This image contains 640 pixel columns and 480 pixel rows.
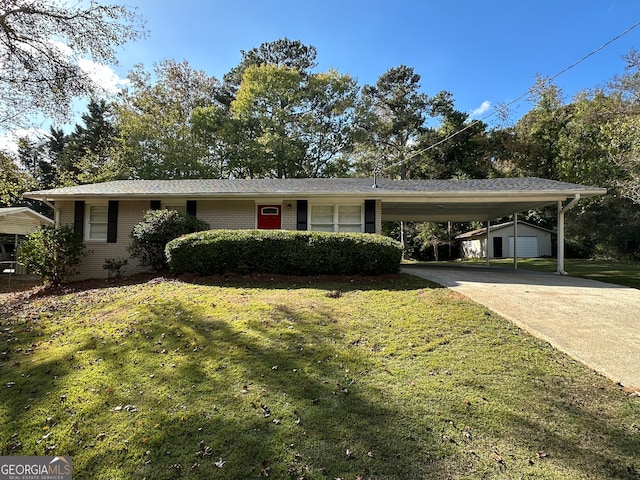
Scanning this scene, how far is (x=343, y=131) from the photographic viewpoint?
84.7 feet

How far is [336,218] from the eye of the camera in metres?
11.4

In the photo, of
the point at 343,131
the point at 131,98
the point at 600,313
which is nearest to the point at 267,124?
the point at 343,131

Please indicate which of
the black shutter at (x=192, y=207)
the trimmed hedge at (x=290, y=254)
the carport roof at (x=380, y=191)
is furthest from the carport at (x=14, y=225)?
the trimmed hedge at (x=290, y=254)

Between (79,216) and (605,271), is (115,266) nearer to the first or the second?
(79,216)

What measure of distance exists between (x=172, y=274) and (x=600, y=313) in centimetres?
952

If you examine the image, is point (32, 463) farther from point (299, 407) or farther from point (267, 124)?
point (267, 124)

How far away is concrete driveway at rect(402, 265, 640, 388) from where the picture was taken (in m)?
3.84

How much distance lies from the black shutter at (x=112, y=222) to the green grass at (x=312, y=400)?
249 inches

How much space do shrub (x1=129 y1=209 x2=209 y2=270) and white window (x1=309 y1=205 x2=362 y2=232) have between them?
13.4 ft

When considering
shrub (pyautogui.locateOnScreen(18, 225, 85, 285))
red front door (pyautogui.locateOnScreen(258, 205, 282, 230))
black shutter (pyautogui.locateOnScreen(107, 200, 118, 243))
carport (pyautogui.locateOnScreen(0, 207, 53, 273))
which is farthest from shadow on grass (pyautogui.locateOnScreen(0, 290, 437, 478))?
carport (pyautogui.locateOnScreen(0, 207, 53, 273))

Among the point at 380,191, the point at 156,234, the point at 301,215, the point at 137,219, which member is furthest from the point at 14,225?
the point at 380,191

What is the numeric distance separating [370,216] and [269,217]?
11.4 feet

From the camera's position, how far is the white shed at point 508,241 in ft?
91.3

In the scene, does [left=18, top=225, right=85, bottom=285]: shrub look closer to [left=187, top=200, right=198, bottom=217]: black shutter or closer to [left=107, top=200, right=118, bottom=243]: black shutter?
[left=107, top=200, right=118, bottom=243]: black shutter
